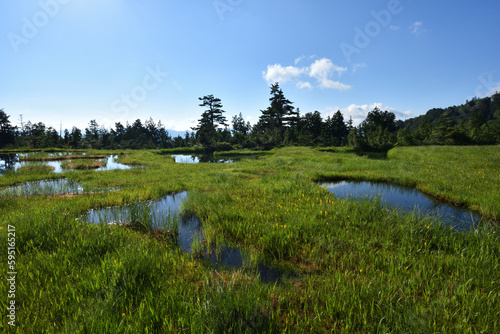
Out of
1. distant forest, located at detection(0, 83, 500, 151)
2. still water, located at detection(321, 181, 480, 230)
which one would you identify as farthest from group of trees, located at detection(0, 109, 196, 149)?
still water, located at detection(321, 181, 480, 230)

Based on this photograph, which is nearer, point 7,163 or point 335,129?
point 7,163

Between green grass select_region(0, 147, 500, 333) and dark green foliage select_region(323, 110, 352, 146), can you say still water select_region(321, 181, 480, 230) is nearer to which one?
green grass select_region(0, 147, 500, 333)

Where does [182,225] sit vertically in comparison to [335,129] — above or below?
below

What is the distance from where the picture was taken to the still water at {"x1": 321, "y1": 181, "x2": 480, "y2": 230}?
6594 mm

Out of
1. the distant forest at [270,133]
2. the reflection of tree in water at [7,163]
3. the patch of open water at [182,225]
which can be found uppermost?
the distant forest at [270,133]

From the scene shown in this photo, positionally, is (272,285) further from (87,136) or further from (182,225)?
(87,136)

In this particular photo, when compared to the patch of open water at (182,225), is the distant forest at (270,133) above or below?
above

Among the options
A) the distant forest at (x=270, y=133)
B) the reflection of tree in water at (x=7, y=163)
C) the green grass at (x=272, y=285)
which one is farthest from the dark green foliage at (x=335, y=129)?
the reflection of tree in water at (x=7, y=163)

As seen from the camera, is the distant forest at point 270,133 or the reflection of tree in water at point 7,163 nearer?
the reflection of tree in water at point 7,163

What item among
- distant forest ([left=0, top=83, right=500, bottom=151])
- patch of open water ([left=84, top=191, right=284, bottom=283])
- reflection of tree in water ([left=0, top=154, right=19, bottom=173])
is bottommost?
patch of open water ([left=84, top=191, right=284, bottom=283])

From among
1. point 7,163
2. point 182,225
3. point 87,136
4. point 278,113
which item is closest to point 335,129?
point 278,113

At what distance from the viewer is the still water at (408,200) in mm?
6594

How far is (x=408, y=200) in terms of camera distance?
907cm

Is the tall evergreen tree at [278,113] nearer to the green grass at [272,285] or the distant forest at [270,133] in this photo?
the distant forest at [270,133]
